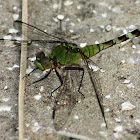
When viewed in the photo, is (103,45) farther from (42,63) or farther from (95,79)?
(42,63)

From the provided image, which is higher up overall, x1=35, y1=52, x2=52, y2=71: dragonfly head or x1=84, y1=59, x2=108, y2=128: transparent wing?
x1=35, y1=52, x2=52, y2=71: dragonfly head

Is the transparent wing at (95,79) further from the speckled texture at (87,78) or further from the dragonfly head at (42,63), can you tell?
the dragonfly head at (42,63)

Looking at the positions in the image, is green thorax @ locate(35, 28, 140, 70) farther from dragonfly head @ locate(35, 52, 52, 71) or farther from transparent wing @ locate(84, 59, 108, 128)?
transparent wing @ locate(84, 59, 108, 128)

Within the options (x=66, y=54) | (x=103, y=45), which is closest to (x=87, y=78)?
(x=66, y=54)

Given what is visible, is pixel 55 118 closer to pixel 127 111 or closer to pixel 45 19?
pixel 127 111

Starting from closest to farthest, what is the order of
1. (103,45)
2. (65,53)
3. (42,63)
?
(42,63), (65,53), (103,45)

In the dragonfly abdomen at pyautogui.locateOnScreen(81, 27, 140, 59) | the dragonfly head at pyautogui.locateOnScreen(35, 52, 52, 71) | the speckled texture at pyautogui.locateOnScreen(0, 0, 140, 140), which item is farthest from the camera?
the dragonfly abdomen at pyautogui.locateOnScreen(81, 27, 140, 59)

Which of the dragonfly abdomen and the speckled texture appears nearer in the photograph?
the speckled texture

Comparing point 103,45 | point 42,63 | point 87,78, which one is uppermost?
point 103,45

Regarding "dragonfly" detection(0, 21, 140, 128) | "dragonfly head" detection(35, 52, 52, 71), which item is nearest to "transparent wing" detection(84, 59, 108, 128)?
"dragonfly" detection(0, 21, 140, 128)
